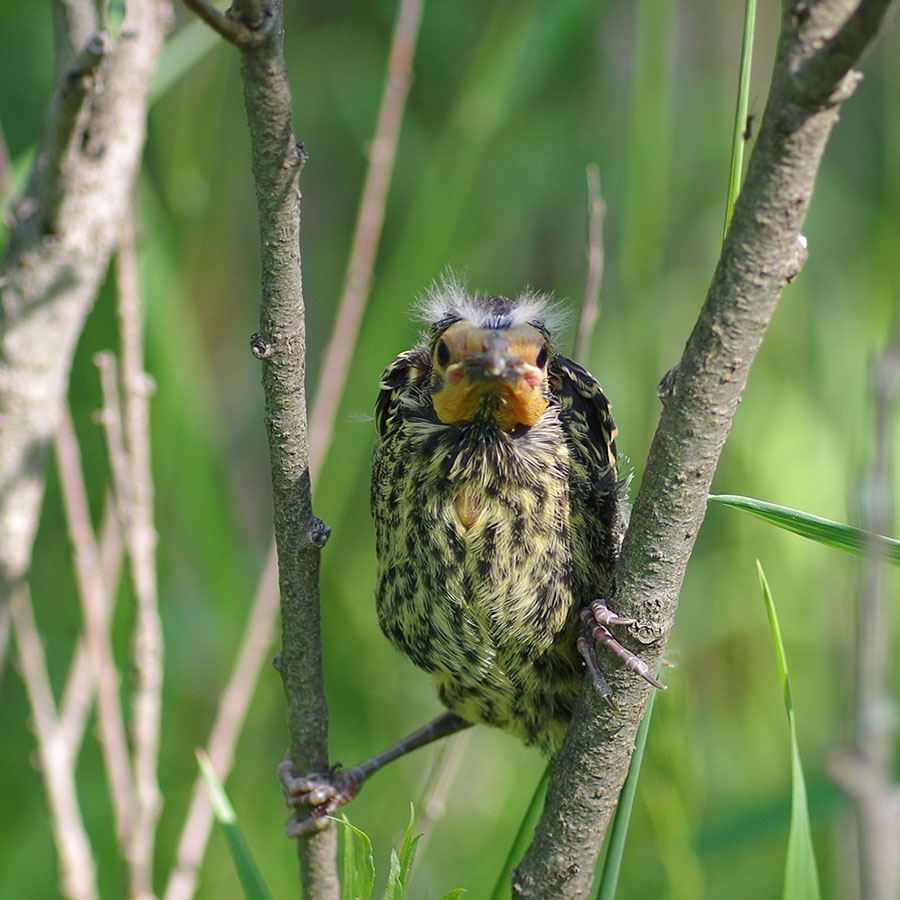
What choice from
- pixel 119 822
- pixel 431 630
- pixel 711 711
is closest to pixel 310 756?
pixel 431 630

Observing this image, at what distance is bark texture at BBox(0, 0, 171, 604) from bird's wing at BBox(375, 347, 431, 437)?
1.53 feet

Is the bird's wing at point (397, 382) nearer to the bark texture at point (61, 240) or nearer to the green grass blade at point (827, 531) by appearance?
the bark texture at point (61, 240)

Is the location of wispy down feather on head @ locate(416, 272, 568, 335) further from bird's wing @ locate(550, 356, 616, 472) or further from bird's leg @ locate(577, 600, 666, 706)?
bird's leg @ locate(577, 600, 666, 706)

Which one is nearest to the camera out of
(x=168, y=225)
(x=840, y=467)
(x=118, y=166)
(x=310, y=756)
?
(x=310, y=756)

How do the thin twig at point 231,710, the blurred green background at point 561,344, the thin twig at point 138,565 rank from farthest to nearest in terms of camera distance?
the blurred green background at point 561,344 < the thin twig at point 231,710 < the thin twig at point 138,565

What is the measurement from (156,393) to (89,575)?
23.1 inches

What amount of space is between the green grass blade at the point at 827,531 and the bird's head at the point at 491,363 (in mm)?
374

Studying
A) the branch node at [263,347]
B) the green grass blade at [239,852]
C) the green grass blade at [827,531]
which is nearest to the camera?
the green grass blade at [827,531]

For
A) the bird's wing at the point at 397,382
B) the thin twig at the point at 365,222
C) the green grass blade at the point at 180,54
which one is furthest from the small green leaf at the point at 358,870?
the green grass blade at the point at 180,54

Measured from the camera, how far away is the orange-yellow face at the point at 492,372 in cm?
130

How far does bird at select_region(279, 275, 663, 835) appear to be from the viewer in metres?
1.40

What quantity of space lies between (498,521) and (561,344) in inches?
14.8

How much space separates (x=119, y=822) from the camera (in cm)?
177

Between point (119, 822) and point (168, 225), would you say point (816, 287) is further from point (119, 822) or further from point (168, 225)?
point (119, 822)
